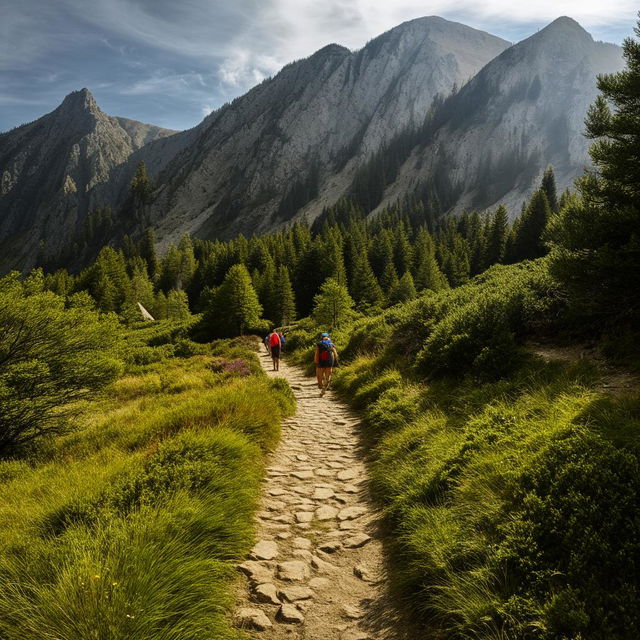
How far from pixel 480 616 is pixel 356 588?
148 cm

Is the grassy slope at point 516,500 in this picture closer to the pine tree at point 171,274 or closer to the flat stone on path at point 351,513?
the flat stone on path at point 351,513

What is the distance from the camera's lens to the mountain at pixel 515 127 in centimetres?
14862

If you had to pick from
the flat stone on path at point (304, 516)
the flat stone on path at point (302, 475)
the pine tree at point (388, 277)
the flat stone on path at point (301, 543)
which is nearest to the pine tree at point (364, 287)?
the pine tree at point (388, 277)

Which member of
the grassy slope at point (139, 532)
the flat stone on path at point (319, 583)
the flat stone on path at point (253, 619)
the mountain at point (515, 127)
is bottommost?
the flat stone on path at point (319, 583)

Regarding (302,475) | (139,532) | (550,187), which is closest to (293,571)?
(139,532)

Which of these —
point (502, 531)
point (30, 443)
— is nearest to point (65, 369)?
point (30, 443)

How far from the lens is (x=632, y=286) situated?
26.6ft

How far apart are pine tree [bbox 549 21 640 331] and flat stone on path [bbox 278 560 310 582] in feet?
26.7

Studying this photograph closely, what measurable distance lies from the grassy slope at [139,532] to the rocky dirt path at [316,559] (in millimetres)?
336

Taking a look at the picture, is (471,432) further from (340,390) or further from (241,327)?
(241,327)

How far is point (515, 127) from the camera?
6403 inches

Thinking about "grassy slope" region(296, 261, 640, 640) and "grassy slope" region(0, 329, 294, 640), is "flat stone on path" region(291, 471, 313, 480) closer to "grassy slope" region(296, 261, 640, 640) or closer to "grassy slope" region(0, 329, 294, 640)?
"grassy slope" region(0, 329, 294, 640)

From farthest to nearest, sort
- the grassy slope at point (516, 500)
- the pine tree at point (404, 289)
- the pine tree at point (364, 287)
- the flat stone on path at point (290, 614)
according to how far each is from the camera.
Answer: the pine tree at point (364, 287) → the pine tree at point (404, 289) → the flat stone on path at point (290, 614) → the grassy slope at point (516, 500)

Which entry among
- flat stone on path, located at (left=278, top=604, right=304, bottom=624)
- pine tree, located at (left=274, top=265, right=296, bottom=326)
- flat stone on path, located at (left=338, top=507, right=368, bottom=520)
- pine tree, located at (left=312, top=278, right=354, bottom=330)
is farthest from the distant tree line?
flat stone on path, located at (left=278, top=604, right=304, bottom=624)
